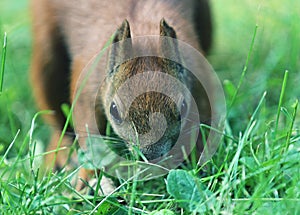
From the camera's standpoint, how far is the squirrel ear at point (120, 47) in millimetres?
2539

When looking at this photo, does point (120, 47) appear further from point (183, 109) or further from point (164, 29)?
point (183, 109)

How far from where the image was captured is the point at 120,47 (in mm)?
2559

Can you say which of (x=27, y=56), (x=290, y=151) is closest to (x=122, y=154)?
(x=290, y=151)

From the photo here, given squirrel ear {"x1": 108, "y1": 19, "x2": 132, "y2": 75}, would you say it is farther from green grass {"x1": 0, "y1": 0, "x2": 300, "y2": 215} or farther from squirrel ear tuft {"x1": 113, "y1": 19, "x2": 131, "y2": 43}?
green grass {"x1": 0, "y1": 0, "x2": 300, "y2": 215}

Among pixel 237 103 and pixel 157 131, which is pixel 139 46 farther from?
pixel 237 103

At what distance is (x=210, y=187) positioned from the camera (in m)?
2.52

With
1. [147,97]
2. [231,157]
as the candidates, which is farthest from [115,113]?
[231,157]

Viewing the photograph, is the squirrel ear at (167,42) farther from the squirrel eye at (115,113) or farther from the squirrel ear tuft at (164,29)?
the squirrel eye at (115,113)

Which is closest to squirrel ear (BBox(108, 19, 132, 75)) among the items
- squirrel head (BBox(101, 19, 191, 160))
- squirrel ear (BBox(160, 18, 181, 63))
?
squirrel head (BBox(101, 19, 191, 160))

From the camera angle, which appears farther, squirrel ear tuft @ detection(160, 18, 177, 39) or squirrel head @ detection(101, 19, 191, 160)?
squirrel ear tuft @ detection(160, 18, 177, 39)

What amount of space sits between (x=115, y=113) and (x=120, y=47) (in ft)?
0.87

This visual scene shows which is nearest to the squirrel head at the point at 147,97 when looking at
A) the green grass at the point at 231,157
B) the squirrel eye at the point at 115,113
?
the squirrel eye at the point at 115,113

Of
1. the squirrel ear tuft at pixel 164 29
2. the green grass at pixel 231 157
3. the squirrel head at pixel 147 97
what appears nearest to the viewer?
the green grass at pixel 231 157

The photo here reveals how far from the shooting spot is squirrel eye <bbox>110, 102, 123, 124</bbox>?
256 cm
